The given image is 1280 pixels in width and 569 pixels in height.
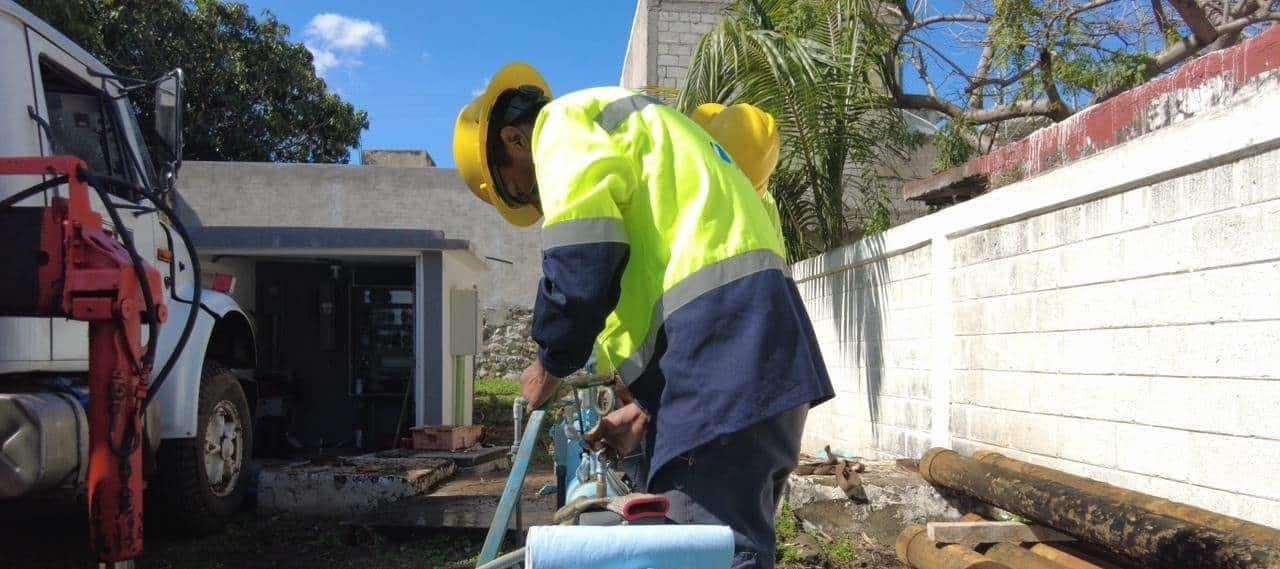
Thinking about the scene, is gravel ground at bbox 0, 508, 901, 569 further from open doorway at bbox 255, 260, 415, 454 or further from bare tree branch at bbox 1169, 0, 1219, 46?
bare tree branch at bbox 1169, 0, 1219, 46

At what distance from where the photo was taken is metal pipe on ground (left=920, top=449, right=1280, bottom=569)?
9.31 feet

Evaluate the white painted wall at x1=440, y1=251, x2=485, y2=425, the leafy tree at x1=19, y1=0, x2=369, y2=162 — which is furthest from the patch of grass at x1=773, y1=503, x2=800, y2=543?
the leafy tree at x1=19, y1=0, x2=369, y2=162

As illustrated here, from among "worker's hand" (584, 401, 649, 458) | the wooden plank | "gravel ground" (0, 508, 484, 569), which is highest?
"worker's hand" (584, 401, 649, 458)

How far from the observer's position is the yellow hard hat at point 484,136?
2.44 m

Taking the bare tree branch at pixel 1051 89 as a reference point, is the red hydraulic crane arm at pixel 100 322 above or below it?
below

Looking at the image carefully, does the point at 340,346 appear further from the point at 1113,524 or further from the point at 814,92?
the point at 1113,524

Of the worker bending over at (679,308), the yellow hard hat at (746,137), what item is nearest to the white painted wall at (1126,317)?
the yellow hard hat at (746,137)

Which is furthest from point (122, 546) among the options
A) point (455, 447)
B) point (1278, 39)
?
point (455, 447)

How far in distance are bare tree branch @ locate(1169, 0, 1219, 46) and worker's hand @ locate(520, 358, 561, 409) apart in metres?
7.12

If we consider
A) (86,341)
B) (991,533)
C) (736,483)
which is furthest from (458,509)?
(736,483)

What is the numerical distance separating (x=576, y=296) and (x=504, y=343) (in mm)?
15688

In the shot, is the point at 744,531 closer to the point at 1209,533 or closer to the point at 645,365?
the point at 645,365

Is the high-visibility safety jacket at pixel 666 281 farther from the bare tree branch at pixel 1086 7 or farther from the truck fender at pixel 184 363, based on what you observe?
the bare tree branch at pixel 1086 7

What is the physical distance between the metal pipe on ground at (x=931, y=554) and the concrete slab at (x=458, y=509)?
1.96m
